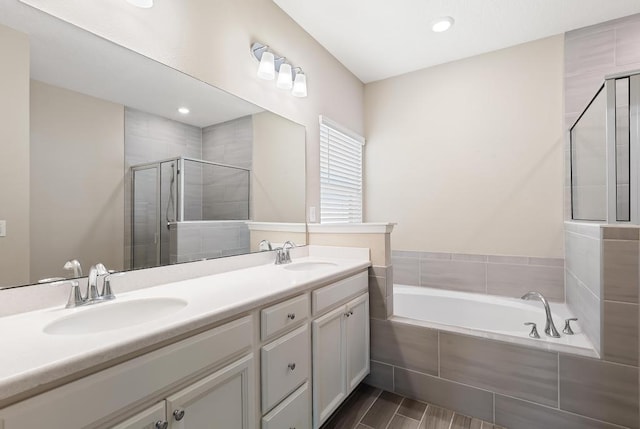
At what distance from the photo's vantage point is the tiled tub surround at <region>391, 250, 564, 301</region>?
2.48m

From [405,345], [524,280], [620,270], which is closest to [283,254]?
[405,345]

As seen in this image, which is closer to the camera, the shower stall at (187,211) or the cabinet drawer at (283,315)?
the cabinet drawer at (283,315)

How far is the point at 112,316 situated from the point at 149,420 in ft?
1.51

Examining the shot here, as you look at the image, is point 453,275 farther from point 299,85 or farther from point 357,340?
point 299,85

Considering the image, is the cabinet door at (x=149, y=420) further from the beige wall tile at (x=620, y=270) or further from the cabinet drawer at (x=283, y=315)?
the beige wall tile at (x=620, y=270)

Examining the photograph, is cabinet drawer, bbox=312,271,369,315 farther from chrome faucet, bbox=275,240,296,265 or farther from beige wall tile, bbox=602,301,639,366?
beige wall tile, bbox=602,301,639,366

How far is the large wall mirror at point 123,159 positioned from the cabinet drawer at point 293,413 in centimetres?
81

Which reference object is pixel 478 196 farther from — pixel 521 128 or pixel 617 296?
pixel 617 296

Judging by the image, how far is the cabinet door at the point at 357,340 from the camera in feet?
5.90

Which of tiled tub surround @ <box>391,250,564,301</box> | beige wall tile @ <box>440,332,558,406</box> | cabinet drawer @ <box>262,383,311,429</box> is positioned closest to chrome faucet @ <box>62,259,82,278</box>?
cabinet drawer @ <box>262,383,311,429</box>

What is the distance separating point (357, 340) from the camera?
190 cm

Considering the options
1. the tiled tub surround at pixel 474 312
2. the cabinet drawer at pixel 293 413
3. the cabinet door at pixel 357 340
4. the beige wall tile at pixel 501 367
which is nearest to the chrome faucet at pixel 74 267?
the cabinet drawer at pixel 293 413

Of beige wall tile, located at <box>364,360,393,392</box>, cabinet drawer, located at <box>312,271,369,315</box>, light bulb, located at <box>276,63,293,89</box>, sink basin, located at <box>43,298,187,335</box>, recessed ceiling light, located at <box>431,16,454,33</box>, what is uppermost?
recessed ceiling light, located at <box>431,16,454,33</box>

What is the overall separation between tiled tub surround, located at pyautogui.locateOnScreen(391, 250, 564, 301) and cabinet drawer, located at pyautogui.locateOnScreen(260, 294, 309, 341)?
184 centimetres
